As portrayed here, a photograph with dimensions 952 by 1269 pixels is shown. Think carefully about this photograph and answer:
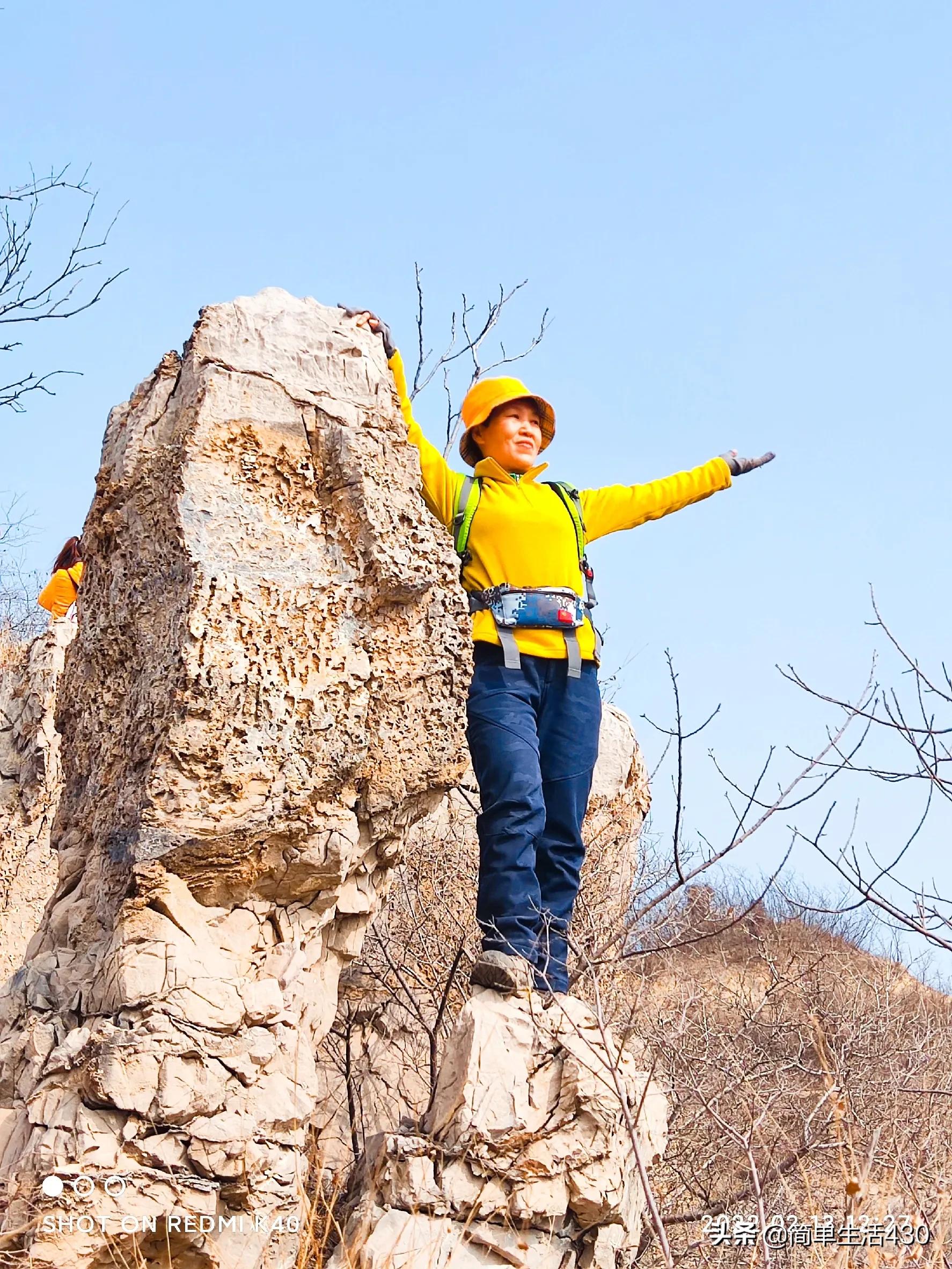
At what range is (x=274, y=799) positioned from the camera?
2926 millimetres

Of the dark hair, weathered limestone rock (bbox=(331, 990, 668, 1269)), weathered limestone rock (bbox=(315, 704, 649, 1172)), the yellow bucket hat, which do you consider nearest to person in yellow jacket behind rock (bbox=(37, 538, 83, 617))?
the dark hair

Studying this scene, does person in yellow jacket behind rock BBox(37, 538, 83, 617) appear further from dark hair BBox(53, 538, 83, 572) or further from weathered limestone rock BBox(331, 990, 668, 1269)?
weathered limestone rock BBox(331, 990, 668, 1269)

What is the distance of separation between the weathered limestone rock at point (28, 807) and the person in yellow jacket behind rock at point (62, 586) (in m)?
0.29

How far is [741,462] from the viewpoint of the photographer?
432cm

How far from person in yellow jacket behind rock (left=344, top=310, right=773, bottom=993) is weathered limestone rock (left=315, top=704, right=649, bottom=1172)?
31cm

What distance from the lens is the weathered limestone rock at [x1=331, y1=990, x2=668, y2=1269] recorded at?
2.89 metres

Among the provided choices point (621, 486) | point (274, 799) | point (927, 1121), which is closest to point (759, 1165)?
point (927, 1121)

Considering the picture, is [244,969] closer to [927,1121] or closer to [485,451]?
[485,451]

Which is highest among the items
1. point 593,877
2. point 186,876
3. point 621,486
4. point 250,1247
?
point 621,486

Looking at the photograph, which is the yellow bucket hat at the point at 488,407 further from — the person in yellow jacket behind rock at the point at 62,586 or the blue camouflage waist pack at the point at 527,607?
the person in yellow jacket behind rock at the point at 62,586

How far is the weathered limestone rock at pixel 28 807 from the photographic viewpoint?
6457 millimetres

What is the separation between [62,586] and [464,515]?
12.9 feet

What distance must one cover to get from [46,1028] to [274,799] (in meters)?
0.74

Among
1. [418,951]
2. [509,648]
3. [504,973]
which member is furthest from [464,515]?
[418,951]
